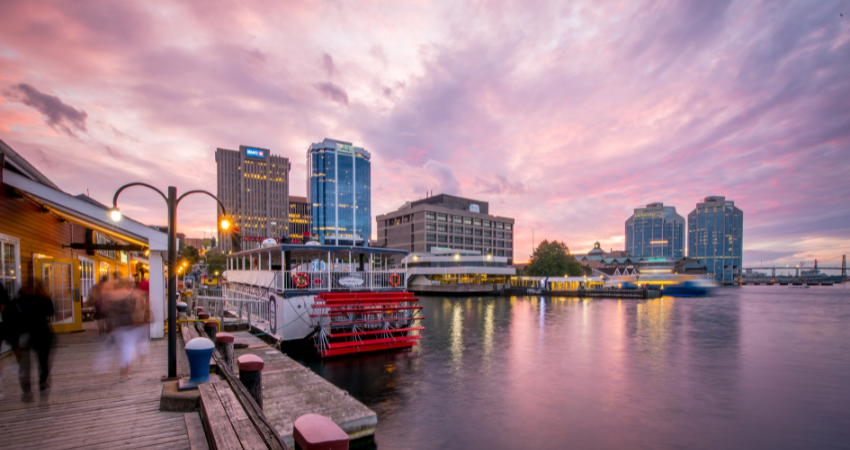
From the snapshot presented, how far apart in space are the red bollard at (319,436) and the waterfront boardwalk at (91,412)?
2199mm

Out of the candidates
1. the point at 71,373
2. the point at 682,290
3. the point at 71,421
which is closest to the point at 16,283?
the point at 71,373

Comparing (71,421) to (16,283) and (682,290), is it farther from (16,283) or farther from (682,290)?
(682,290)

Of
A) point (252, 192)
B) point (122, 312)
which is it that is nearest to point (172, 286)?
point (122, 312)

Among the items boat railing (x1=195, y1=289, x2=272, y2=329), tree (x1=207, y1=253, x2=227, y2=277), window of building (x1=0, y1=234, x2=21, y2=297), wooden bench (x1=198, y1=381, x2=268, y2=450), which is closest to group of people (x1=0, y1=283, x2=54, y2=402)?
wooden bench (x1=198, y1=381, x2=268, y2=450)

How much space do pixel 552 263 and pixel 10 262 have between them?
297 feet

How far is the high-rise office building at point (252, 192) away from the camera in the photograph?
577 feet

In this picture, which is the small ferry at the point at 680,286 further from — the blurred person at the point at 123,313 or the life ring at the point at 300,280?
the blurred person at the point at 123,313

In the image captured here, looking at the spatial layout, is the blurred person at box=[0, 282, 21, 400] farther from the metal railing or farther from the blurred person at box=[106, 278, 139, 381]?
the metal railing

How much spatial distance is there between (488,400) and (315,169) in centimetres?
16863

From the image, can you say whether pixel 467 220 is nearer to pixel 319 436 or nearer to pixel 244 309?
→ pixel 244 309

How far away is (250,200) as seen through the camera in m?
179

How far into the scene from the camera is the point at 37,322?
6.97 m

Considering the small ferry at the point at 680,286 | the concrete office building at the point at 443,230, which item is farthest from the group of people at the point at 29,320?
the concrete office building at the point at 443,230

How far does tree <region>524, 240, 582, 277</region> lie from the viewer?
90.6 m
